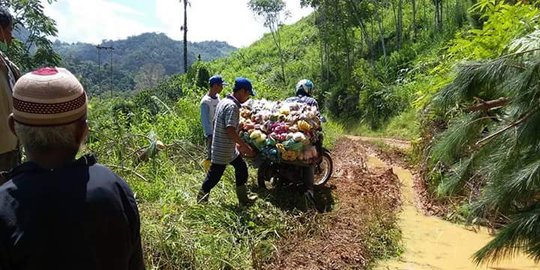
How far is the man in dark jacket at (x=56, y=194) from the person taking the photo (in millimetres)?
1337

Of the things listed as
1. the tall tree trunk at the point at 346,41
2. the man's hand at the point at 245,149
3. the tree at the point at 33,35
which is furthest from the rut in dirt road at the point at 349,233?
the tall tree trunk at the point at 346,41

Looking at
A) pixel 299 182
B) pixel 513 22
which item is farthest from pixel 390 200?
pixel 513 22

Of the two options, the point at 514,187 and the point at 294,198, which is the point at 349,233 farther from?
the point at 514,187

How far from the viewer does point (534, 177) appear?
1.73m

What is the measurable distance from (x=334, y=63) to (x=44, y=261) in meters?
21.6

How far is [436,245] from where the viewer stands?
5246mm

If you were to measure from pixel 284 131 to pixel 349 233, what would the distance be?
141 centimetres

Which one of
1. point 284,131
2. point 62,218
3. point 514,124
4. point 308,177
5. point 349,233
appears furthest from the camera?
point 308,177

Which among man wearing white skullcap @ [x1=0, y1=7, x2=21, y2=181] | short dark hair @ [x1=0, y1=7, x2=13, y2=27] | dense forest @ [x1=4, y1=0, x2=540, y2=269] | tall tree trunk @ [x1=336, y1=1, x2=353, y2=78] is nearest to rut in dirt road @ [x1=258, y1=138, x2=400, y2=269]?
dense forest @ [x1=4, y1=0, x2=540, y2=269]

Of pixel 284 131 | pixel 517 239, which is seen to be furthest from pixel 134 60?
pixel 517 239

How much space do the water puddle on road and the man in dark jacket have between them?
352cm

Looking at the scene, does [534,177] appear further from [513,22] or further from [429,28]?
[429,28]

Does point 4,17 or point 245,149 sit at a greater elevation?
point 4,17

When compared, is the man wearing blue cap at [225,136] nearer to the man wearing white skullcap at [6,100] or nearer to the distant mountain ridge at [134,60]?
the man wearing white skullcap at [6,100]
